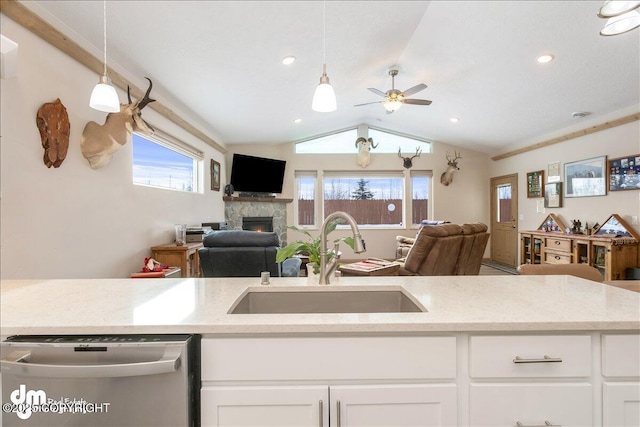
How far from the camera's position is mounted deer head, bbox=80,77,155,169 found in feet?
7.84

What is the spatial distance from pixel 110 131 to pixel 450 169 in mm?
6407

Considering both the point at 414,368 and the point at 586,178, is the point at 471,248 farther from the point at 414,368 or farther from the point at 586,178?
the point at 414,368

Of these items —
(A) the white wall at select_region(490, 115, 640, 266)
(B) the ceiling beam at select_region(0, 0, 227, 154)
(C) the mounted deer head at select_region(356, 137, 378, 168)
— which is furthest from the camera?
(C) the mounted deer head at select_region(356, 137, 378, 168)

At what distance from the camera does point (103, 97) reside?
171 centimetres

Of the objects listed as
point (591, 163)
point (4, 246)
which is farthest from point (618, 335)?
point (591, 163)

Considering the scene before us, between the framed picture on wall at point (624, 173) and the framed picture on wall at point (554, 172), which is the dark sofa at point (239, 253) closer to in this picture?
the framed picture on wall at point (624, 173)

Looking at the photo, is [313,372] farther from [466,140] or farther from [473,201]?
[473,201]

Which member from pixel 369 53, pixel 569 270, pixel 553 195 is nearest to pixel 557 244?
pixel 553 195

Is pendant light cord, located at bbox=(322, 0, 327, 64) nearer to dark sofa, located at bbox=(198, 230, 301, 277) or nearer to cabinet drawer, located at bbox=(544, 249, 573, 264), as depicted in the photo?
dark sofa, located at bbox=(198, 230, 301, 277)

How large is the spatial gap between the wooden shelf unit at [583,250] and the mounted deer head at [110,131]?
5.30 m

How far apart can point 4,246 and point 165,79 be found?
7.49 feet

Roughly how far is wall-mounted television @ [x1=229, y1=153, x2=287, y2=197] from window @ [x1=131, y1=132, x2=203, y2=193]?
122 cm

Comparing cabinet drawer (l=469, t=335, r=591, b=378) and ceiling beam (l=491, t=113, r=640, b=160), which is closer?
cabinet drawer (l=469, t=335, r=591, b=378)

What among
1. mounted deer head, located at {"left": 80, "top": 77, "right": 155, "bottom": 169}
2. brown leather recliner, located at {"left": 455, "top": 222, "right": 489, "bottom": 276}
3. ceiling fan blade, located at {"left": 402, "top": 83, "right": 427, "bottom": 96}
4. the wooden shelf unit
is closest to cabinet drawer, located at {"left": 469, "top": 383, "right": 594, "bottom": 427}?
brown leather recliner, located at {"left": 455, "top": 222, "right": 489, "bottom": 276}
